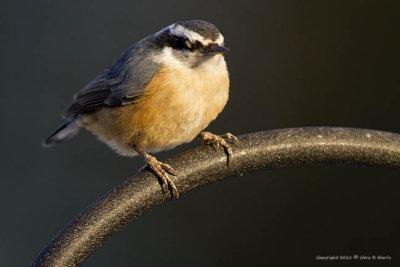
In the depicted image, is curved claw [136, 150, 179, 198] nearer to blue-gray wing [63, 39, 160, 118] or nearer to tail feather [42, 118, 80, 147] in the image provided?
blue-gray wing [63, 39, 160, 118]

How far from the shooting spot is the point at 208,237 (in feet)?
11.1

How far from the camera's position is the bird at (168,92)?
2055 millimetres

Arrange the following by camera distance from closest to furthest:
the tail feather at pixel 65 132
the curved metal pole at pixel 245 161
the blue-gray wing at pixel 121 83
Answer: the curved metal pole at pixel 245 161 < the blue-gray wing at pixel 121 83 < the tail feather at pixel 65 132

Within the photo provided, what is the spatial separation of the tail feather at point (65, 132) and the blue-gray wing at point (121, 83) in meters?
0.06

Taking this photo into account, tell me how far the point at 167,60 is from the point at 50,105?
5.29 ft

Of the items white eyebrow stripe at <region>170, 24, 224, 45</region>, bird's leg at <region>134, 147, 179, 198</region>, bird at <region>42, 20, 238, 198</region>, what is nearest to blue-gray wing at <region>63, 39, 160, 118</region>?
bird at <region>42, 20, 238, 198</region>

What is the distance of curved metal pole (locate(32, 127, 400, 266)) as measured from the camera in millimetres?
1599

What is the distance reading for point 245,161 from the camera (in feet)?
5.66

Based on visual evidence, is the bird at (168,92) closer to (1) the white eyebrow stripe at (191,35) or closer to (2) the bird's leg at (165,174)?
(1) the white eyebrow stripe at (191,35)

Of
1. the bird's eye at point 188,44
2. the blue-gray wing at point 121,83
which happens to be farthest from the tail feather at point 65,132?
the bird's eye at point 188,44

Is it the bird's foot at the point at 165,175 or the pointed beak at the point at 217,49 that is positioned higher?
the pointed beak at the point at 217,49

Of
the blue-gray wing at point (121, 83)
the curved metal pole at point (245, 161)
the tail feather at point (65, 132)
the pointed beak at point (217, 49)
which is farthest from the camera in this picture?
the tail feather at point (65, 132)

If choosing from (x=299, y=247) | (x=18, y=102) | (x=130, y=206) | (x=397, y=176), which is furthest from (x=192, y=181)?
(x=18, y=102)

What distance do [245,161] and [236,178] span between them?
173 cm
